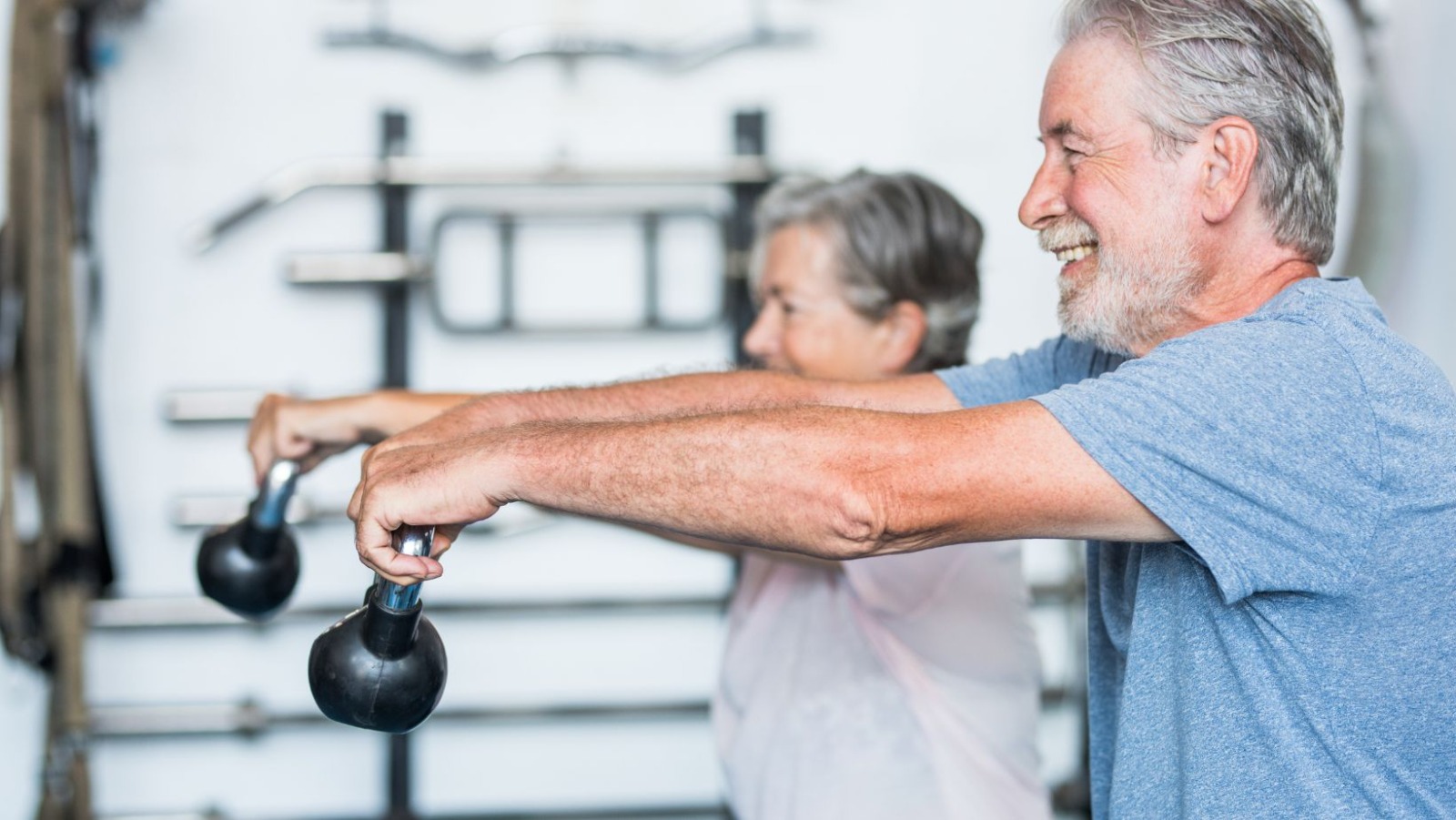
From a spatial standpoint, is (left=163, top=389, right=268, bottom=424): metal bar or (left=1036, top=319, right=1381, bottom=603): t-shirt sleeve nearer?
(left=1036, top=319, right=1381, bottom=603): t-shirt sleeve

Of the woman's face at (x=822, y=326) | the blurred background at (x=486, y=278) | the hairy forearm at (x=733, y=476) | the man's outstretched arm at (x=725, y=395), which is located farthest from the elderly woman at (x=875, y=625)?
the blurred background at (x=486, y=278)

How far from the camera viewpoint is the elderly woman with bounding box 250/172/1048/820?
4.66 feet

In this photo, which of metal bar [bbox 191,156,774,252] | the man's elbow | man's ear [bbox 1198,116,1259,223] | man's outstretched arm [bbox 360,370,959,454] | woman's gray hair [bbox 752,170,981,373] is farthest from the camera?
metal bar [bbox 191,156,774,252]

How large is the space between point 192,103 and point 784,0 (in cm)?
124

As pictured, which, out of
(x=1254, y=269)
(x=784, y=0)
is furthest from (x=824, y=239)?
(x=784, y=0)

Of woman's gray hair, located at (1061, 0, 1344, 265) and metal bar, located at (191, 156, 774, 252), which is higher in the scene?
woman's gray hair, located at (1061, 0, 1344, 265)

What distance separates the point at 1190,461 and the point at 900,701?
0.66m

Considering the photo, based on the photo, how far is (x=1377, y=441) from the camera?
900 millimetres

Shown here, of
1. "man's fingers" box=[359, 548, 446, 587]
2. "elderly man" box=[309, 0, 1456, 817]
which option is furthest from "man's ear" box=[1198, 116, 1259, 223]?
"man's fingers" box=[359, 548, 446, 587]

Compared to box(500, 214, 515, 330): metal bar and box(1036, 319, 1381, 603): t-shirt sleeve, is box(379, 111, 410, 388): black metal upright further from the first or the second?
box(1036, 319, 1381, 603): t-shirt sleeve

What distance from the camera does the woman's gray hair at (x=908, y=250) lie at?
1633 millimetres

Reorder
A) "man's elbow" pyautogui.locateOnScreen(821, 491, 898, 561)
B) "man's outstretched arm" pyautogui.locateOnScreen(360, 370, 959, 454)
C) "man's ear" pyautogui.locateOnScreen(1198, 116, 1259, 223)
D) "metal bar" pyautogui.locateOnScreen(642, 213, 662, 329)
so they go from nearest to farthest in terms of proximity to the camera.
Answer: "man's elbow" pyautogui.locateOnScreen(821, 491, 898, 561), "man's ear" pyautogui.locateOnScreen(1198, 116, 1259, 223), "man's outstretched arm" pyautogui.locateOnScreen(360, 370, 959, 454), "metal bar" pyautogui.locateOnScreen(642, 213, 662, 329)

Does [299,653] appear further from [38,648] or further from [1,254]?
[1,254]

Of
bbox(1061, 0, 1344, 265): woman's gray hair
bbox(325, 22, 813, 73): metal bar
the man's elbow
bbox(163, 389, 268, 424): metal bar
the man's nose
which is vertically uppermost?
bbox(325, 22, 813, 73): metal bar
